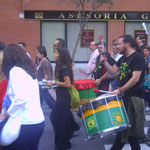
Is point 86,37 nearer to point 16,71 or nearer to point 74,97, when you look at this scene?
point 74,97

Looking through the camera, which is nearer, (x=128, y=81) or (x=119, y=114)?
(x=119, y=114)

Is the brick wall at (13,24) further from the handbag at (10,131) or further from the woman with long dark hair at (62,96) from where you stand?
the handbag at (10,131)

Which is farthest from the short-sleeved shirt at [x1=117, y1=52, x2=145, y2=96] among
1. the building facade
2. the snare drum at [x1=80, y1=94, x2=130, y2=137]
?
the building facade

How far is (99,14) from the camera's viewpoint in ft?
51.5

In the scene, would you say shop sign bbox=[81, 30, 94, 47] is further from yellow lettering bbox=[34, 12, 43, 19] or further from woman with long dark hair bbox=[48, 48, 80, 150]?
woman with long dark hair bbox=[48, 48, 80, 150]

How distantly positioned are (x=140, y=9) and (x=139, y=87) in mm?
13239

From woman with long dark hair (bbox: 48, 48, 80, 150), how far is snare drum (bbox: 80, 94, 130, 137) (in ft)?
3.54

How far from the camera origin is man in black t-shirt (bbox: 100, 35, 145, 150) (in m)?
3.52

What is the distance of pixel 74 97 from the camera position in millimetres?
4266

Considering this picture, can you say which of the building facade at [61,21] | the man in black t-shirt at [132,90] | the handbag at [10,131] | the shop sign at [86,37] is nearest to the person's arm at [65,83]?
the man in black t-shirt at [132,90]

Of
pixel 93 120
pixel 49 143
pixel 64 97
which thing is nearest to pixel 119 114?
pixel 93 120

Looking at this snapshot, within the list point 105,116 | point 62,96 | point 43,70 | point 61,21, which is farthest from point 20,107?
point 61,21

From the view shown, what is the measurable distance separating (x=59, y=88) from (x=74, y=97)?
0.30m

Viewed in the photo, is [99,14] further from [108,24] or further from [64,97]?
[64,97]
